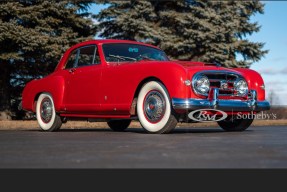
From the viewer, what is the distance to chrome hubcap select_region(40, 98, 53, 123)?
897cm

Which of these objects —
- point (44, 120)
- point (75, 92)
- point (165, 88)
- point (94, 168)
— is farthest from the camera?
point (44, 120)

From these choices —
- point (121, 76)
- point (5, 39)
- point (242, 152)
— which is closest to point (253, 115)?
point (121, 76)

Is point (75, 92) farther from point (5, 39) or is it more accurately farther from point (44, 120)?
point (5, 39)

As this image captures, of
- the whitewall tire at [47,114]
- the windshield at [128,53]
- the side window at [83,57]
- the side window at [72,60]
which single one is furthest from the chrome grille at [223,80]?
the whitewall tire at [47,114]

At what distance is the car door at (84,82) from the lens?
8.05 meters

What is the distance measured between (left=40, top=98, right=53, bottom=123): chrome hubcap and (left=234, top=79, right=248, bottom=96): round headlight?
357 centimetres

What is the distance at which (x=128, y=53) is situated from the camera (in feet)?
27.4

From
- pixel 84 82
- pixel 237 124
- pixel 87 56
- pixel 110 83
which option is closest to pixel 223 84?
pixel 237 124

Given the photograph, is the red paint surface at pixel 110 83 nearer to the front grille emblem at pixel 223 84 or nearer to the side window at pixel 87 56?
the side window at pixel 87 56

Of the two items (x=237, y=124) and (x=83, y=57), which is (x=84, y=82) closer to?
(x=83, y=57)

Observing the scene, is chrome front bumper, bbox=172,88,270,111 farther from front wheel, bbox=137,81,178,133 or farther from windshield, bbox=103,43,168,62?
windshield, bbox=103,43,168,62

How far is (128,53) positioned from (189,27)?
45.6 feet

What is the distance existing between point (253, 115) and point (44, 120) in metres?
3.94

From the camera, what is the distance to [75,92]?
8.45 metres
